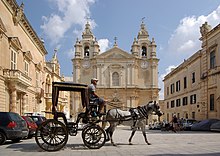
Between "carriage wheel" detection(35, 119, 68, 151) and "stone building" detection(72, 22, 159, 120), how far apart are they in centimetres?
4892

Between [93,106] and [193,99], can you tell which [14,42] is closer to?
[93,106]

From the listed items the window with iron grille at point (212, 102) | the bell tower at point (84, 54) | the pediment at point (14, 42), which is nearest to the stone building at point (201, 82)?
the window with iron grille at point (212, 102)

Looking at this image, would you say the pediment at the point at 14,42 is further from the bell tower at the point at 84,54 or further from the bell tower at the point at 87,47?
the bell tower at the point at 87,47

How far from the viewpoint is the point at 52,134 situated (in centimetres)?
1086

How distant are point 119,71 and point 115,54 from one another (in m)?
3.57

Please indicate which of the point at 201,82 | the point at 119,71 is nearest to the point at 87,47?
the point at 119,71

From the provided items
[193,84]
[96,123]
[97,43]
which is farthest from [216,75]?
[97,43]

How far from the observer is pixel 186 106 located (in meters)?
40.5

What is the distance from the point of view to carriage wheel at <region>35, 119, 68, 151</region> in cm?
1080

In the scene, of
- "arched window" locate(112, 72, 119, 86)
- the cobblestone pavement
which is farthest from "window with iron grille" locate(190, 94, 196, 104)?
"arched window" locate(112, 72, 119, 86)

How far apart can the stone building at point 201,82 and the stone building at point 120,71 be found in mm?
12790

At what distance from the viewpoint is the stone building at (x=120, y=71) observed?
60.3m

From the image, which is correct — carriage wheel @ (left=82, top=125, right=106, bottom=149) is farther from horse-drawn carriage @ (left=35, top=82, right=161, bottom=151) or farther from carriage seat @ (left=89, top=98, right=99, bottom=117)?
carriage seat @ (left=89, top=98, right=99, bottom=117)

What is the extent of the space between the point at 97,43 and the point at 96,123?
172ft
